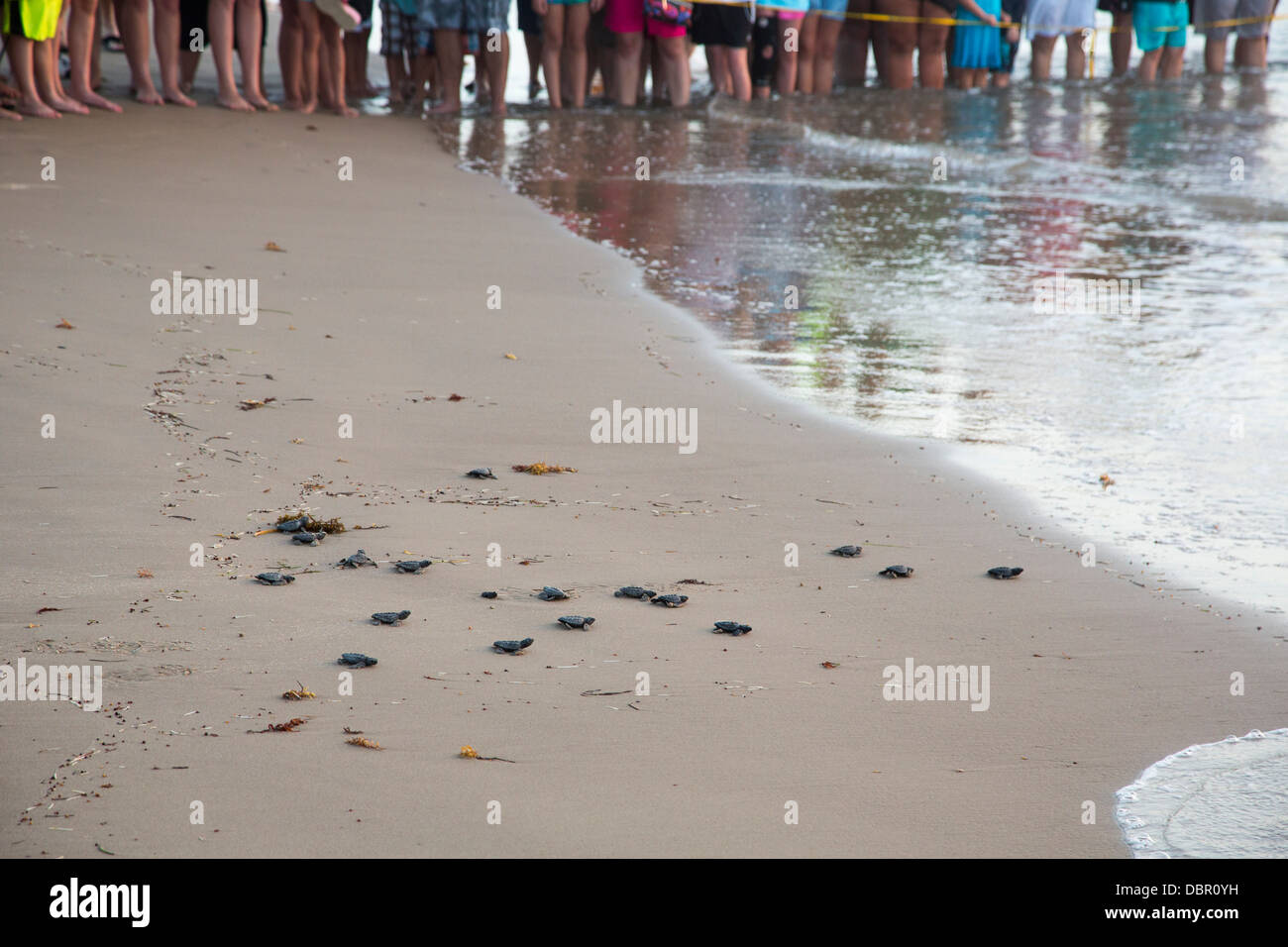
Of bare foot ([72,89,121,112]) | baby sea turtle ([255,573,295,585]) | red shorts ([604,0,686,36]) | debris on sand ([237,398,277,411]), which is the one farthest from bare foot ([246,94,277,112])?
baby sea turtle ([255,573,295,585])

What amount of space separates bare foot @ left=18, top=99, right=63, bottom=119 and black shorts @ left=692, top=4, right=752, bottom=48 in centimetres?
692

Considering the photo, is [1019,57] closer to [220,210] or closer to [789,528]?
[220,210]

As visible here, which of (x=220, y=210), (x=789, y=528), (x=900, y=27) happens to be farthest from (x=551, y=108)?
(x=789, y=528)

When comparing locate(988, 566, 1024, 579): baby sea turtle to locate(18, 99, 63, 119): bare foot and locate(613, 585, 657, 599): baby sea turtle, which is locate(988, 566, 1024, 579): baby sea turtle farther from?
locate(18, 99, 63, 119): bare foot

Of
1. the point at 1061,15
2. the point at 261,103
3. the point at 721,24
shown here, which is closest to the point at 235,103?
the point at 261,103

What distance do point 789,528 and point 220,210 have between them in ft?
15.7

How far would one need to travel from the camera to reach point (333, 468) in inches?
182

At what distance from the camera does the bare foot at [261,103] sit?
11008mm

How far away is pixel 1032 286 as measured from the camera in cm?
808

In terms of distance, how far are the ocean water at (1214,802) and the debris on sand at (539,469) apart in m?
2.32

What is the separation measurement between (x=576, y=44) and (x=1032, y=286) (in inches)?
272

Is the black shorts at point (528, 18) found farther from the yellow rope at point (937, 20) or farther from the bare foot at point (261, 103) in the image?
the bare foot at point (261, 103)

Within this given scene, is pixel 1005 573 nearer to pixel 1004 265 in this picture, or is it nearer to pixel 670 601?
pixel 670 601
